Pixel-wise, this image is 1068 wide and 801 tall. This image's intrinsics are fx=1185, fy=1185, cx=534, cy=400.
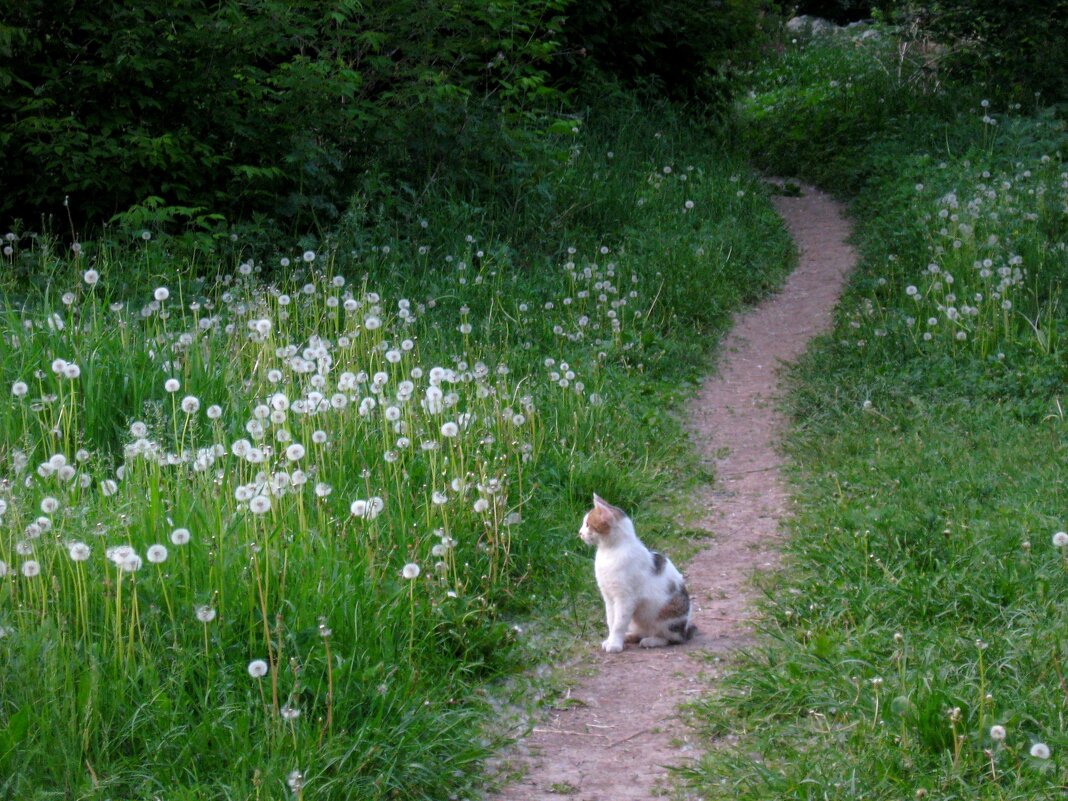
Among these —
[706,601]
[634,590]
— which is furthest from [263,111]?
[634,590]

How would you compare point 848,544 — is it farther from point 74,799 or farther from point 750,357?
point 750,357

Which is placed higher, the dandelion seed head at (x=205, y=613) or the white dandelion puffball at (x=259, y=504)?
the white dandelion puffball at (x=259, y=504)

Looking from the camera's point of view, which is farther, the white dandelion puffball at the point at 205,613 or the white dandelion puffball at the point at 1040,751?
the white dandelion puffball at the point at 205,613

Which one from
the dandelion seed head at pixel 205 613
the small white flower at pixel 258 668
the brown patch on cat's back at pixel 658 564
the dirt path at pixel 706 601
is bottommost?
the dirt path at pixel 706 601

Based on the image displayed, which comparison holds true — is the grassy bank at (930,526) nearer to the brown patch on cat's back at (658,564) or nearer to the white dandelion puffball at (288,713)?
the brown patch on cat's back at (658,564)

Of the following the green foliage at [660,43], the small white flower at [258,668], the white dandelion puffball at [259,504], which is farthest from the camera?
the green foliage at [660,43]

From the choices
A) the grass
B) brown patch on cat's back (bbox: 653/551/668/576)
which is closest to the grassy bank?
brown patch on cat's back (bbox: 653/551/668/576)

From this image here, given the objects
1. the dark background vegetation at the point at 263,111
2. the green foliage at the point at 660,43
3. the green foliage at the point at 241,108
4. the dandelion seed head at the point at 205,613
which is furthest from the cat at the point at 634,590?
the green foliage at the point at 660,43

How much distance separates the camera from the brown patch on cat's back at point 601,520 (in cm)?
525

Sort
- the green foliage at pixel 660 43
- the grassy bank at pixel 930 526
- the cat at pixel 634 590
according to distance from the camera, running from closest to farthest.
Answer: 1. the grassy bank at pixel 930 526
2. the cat at pixel 634 590
3. the green foliage at pixel 660 43

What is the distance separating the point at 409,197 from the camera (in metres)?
11.0

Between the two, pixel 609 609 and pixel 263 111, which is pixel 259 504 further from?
pixel 263 111

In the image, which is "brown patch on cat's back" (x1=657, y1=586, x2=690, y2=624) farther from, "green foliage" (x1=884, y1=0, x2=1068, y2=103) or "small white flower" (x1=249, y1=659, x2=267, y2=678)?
"green foliage" (x1=884, y1=0, x2=1068, y2=103)

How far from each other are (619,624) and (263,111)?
22.0 feet
